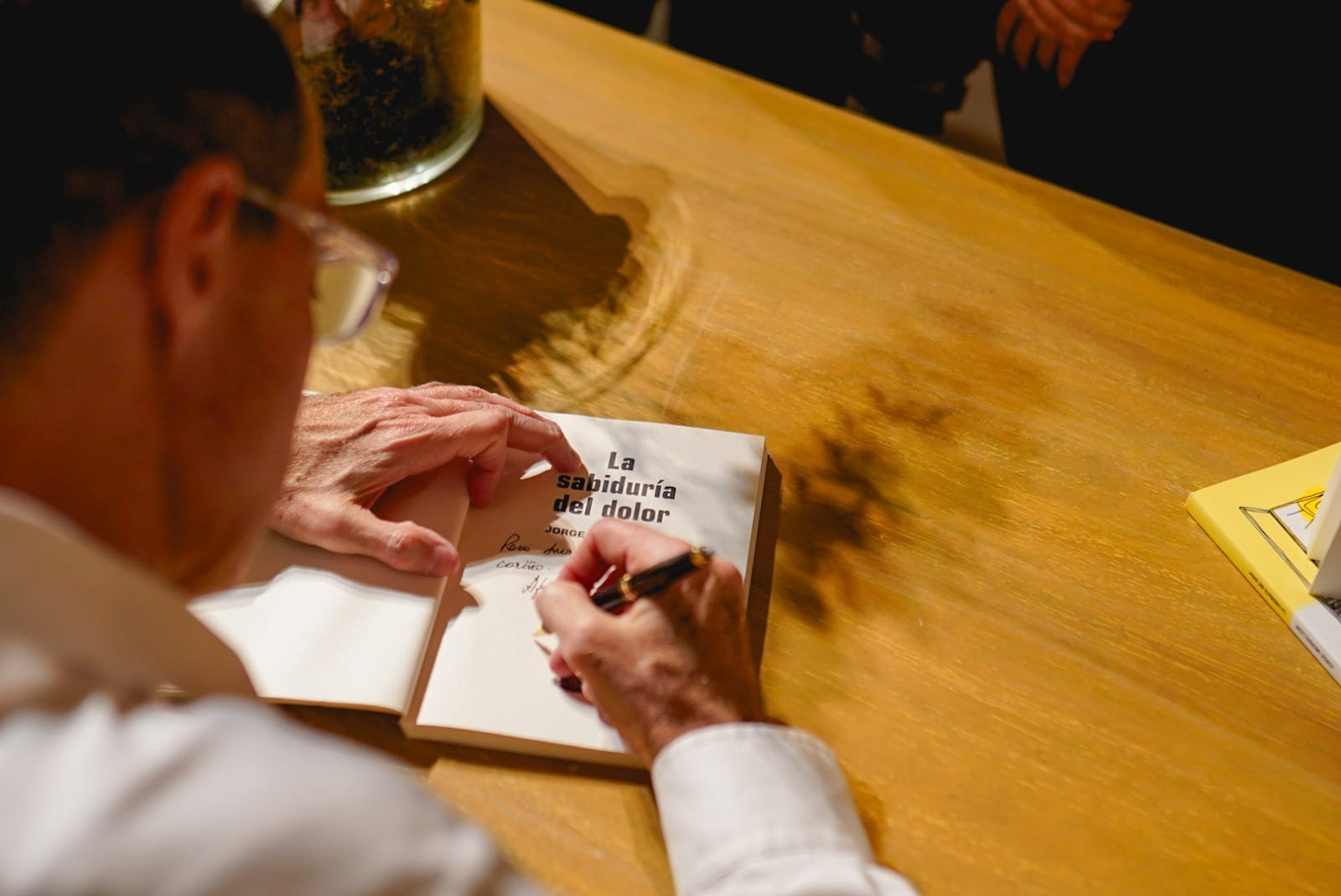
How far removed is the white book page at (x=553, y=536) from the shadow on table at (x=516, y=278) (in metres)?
0.11

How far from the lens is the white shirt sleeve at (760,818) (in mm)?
731

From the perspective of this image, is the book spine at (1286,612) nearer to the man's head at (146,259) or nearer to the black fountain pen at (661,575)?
the black fountain pen at (661,575)

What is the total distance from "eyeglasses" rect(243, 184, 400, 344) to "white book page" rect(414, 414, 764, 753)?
0.83 ft

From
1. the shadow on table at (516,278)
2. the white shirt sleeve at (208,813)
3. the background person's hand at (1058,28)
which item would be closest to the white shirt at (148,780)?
the white shirt sleeve at (208,813)

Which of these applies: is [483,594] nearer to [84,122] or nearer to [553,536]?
[553,536]

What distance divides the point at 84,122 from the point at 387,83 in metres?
0.70

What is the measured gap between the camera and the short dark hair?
0.54m

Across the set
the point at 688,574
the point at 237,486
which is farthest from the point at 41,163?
the point at 688,574

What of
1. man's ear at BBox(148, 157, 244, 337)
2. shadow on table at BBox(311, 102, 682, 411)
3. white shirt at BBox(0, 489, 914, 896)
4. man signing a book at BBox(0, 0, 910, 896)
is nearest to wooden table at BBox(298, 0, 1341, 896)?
shadow on table at BBox(311, 102, 682, 411)

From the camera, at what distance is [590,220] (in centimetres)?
131

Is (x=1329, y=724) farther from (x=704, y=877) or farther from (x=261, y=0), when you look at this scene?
(x=261, y=0)

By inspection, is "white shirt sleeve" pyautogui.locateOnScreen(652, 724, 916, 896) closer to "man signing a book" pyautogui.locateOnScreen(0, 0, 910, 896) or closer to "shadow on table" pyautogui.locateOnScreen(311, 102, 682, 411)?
"man signing a book" pyautogui.locateOnScreen(0, 0, 910, 896)

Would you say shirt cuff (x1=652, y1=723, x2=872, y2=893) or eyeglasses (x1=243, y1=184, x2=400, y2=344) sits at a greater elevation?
eyeglasses (x1=243, y1=184, x2=400, y2=344)

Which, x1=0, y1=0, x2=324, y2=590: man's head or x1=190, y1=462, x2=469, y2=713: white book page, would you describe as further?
x1=190, y1=462, x2=469, y2=713: white book page
